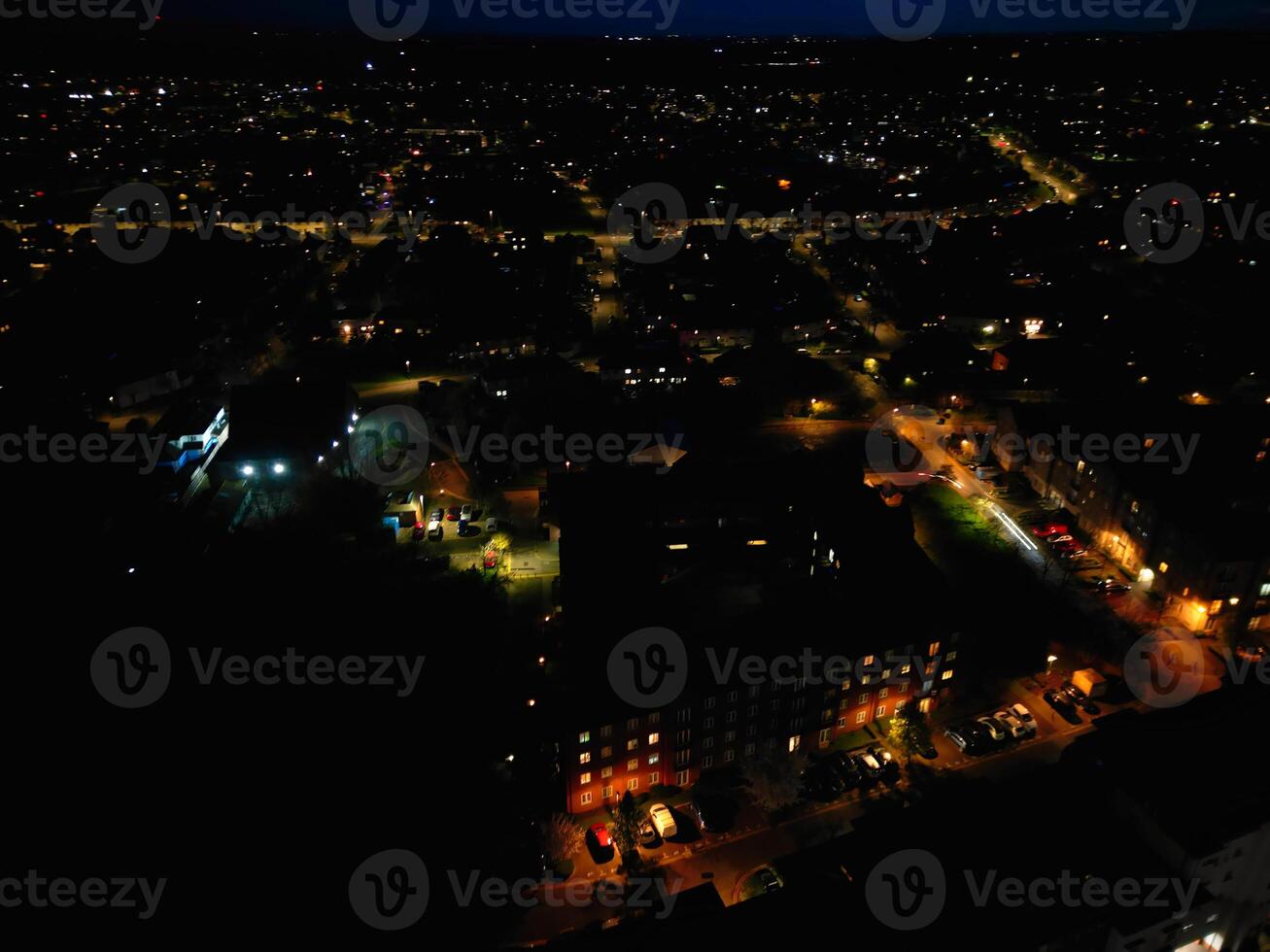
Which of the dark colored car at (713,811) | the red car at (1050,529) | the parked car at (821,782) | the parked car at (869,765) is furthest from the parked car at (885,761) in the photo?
the red car at (1050,529)

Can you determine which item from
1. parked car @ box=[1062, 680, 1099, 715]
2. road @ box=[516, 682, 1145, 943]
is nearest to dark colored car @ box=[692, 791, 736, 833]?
road @ box=[516, 682, 1145, 943]

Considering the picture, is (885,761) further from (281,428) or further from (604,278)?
(604,278)

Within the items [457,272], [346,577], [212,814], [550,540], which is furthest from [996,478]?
[457,272]

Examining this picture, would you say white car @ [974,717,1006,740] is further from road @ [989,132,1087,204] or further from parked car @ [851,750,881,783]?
road @ [989,132,1087,204]

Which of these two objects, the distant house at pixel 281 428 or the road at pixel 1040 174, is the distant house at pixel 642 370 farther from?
the road at pixel 1040 174

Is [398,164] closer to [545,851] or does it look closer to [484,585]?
[484,585]

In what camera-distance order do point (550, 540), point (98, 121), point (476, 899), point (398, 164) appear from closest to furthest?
point (476, 899)
point (550, 540)
point (398, 164)
point (98, 121)
